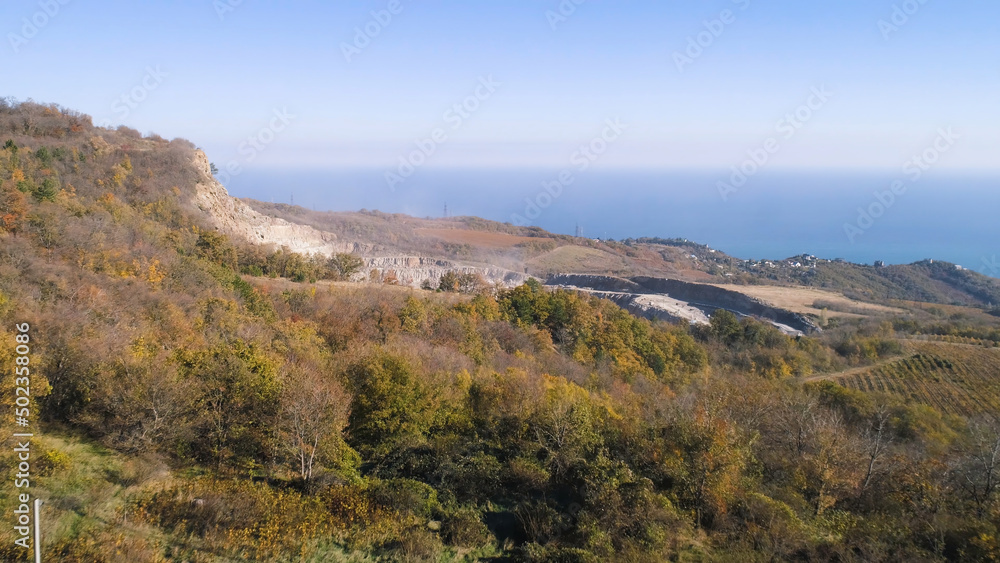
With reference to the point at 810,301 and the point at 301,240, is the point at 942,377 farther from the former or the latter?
the point at 301,240

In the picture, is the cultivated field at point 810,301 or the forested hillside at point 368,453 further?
the cultivated field at point 810,301

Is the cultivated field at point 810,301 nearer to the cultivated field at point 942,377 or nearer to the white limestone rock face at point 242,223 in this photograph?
the cultivated field at point 942,377

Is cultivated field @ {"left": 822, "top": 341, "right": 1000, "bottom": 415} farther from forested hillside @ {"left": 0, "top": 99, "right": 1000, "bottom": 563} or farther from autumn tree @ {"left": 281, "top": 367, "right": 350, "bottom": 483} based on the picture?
autumn tree @ {"left": 281, "top": 367, "right": 350, "bottom": 483}

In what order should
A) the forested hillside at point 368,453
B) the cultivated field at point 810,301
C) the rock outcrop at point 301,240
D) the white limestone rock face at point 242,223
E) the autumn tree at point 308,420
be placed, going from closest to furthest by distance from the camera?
the forested hillside at point 368,453, the autumn tree at point 308,420, the white limestone rock face at point 242,223, the rock outcrop at point 301,240, the cultivated field at point 810,301

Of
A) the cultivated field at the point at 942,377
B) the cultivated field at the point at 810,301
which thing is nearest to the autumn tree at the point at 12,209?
the cultivated field at the point at 942,377

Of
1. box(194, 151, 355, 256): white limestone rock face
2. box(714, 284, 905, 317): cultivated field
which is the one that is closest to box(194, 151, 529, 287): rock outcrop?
box(194, 151, 355, 256): white limestone rock face

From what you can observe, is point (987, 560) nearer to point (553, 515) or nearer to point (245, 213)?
point (553, 515)

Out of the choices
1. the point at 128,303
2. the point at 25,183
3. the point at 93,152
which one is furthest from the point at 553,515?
the point at 93,152
